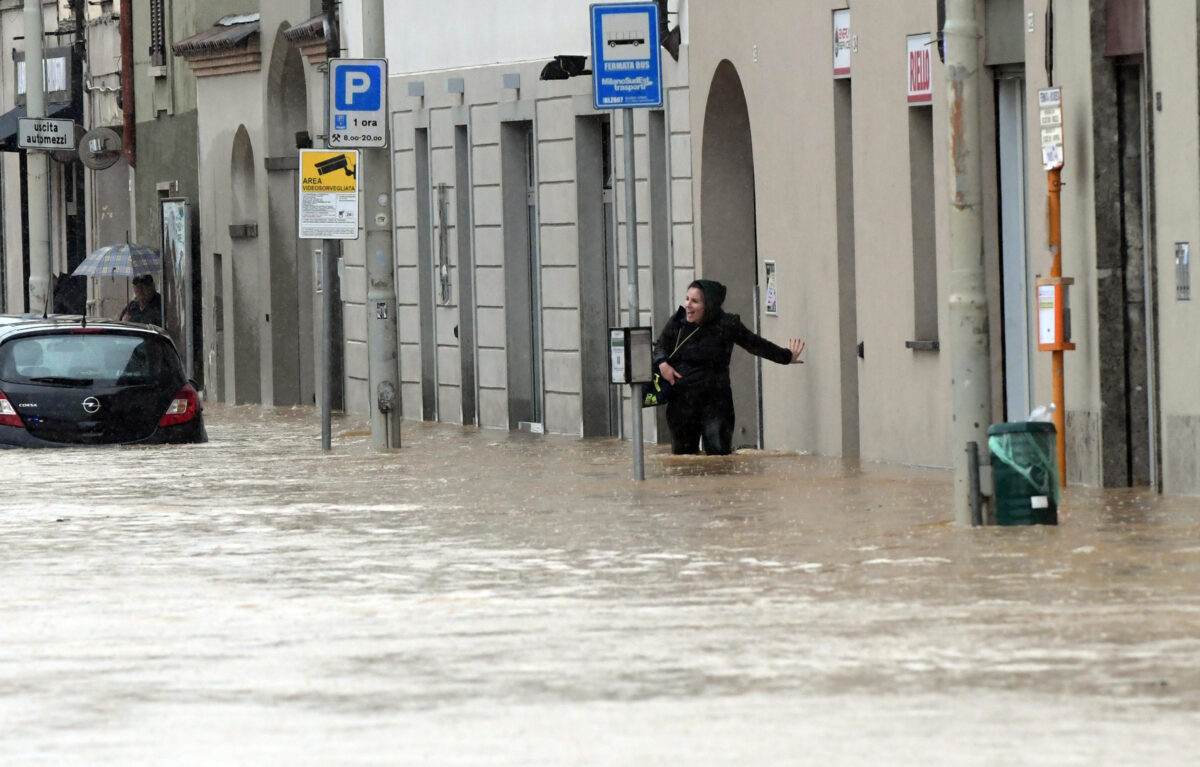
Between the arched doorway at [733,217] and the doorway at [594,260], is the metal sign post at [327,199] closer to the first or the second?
the doorway at [594,260]

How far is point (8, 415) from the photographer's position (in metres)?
23.0

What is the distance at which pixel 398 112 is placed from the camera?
31922 mm

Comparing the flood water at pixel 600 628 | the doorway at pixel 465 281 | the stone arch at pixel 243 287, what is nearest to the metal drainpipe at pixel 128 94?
the stone arch at pixel 243 287

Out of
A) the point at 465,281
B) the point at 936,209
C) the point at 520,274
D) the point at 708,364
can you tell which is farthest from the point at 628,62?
the point at 465,281

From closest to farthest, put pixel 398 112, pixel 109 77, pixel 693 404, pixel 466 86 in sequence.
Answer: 1. pixel 693 404
2. pixel 466 86
3. pixel 398 112
4. pixel 109 77

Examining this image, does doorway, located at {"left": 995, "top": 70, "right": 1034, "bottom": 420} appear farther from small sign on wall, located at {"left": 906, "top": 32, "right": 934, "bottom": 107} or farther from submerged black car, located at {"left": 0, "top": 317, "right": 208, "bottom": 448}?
submerged black car, located at {"left": 0, "top": 317, "right": 208, "bottom": 448}

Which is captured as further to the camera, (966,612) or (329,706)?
(966,612)

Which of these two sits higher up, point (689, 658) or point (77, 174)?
point (77, 174)

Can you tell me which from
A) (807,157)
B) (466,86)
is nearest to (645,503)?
(807,157)

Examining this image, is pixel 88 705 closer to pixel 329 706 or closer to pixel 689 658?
pixel 329 706

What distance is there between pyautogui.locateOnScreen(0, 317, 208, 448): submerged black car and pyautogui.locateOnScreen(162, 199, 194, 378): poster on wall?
16.2m

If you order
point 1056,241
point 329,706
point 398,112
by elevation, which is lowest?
point 329,706

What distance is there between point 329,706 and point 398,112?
23.4 meters

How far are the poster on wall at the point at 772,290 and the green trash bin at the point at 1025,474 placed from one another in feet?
29.0
